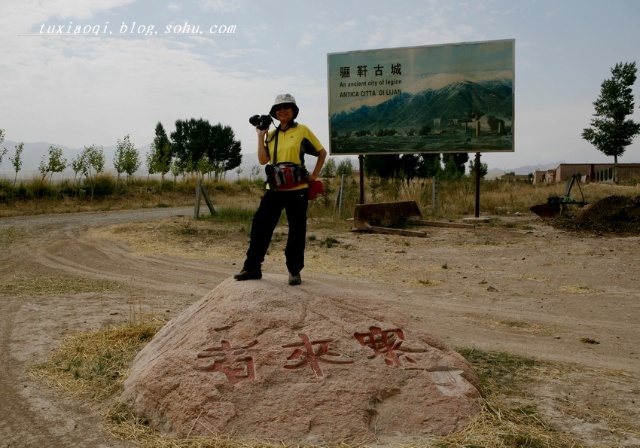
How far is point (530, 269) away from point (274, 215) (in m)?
5.85

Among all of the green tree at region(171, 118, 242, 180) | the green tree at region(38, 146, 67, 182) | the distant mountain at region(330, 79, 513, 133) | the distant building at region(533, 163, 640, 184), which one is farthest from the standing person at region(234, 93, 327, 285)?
the green tree at region(171, 118, 242, 180)

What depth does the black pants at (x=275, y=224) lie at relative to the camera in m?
4.61

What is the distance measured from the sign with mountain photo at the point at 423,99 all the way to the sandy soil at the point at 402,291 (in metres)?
2.98

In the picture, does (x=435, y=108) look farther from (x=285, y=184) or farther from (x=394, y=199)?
(x=285, y=184)

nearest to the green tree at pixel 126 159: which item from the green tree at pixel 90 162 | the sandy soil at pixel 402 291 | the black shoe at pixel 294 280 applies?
the green tree at pixel 90 162

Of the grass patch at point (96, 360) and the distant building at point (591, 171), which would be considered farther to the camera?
the distant building at point (591, 171)

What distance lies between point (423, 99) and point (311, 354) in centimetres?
1380

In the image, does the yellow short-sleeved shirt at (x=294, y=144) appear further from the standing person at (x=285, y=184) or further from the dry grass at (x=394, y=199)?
the dry grass at (x=394, y=199)

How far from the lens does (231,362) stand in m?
3.66

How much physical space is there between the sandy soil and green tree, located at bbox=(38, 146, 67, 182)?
10822mm

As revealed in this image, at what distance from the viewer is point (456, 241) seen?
12398mm

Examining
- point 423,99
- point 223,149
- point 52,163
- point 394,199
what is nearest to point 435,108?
point 423,99

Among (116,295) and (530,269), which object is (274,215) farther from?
(530,269)

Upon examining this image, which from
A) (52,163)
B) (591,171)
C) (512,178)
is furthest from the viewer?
(591,171)
